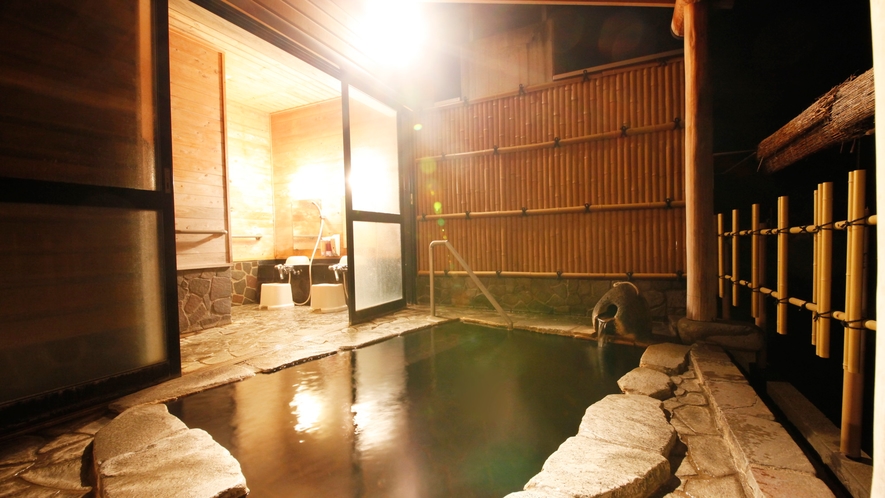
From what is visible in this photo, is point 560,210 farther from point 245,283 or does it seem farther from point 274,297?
point 245,283

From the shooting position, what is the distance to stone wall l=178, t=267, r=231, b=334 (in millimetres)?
5398

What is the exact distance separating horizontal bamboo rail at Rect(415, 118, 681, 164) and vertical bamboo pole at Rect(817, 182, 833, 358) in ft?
11.7

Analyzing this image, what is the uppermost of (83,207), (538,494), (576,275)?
(83,207)

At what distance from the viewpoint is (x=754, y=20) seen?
440 centimetres

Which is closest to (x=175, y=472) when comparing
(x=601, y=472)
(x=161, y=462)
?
(x=161, y=462)

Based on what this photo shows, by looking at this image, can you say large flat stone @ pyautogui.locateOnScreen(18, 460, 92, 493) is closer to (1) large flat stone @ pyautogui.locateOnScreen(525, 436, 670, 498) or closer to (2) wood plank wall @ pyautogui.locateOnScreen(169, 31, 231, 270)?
(1) large flat stone @ pyautogui.locateOnScreen(525, 436, 670, 498)

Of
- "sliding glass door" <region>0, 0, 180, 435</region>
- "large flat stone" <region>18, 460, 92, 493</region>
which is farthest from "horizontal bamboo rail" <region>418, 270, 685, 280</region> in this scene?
"large flat stone" <region>18, 460, 92, 493</region>

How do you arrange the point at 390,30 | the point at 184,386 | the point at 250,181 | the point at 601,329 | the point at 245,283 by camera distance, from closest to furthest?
1. the point at 184,386
2. the point at 601,329
3. the point at 390,30
4. the point at 245,283
5. the point at 250,181

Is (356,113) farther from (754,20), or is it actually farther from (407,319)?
(754,20)

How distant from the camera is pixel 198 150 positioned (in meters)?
5.64

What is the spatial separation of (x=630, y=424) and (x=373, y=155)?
548 centimetres

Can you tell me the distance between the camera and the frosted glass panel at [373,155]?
5.89 m

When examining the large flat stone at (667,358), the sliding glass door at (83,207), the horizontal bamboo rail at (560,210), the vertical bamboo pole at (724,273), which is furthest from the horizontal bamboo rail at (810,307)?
the sliding glass door at (83,207)

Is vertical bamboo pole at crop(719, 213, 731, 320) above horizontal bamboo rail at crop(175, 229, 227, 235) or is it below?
below
